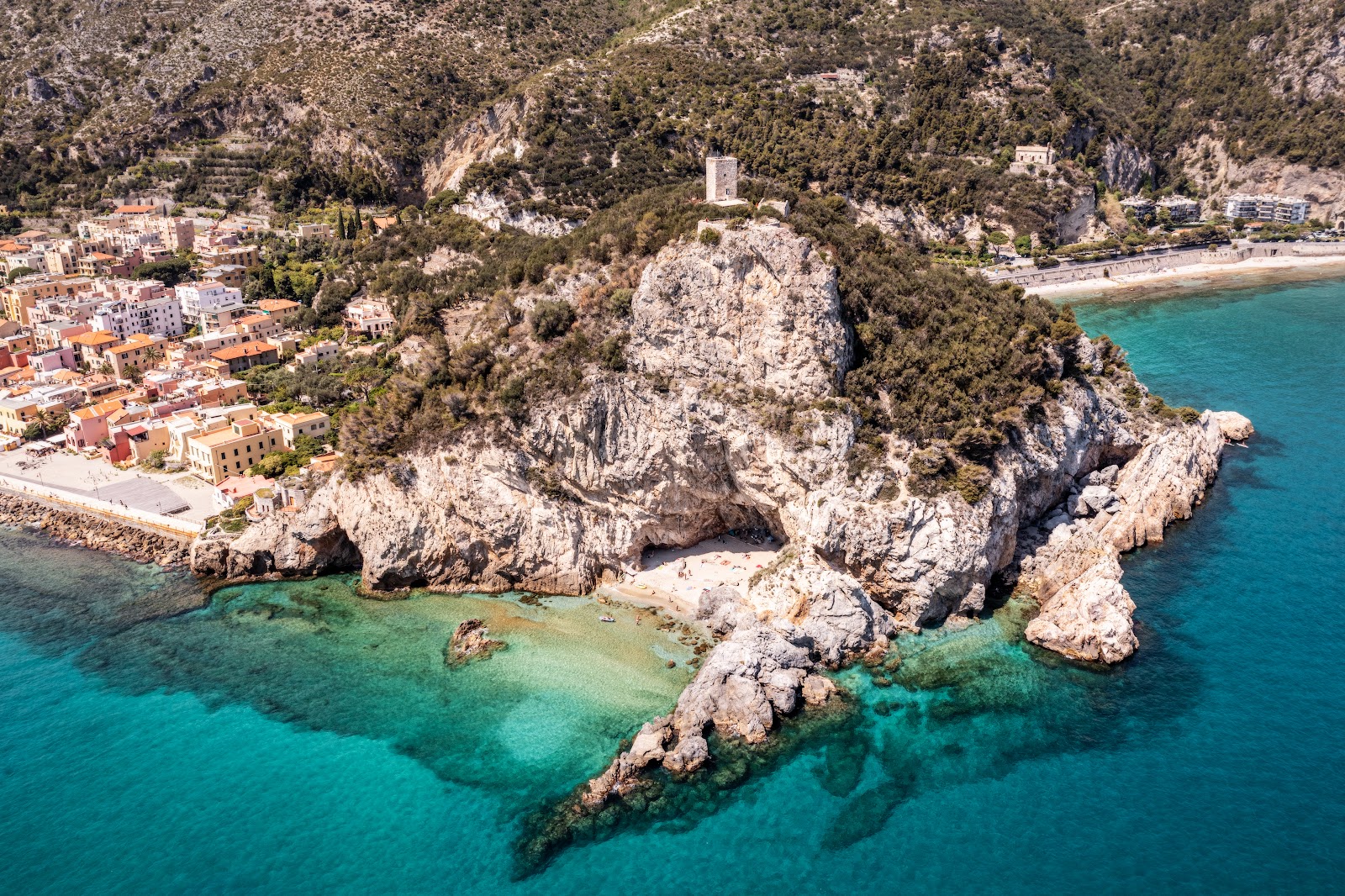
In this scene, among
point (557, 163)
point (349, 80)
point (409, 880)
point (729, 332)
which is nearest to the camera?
point (409, 880)

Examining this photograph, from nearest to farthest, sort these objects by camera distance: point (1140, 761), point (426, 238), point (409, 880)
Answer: point (409, 880) < point (1140, 761) < point (426, 238)

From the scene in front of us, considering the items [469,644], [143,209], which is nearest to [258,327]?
[143,209]

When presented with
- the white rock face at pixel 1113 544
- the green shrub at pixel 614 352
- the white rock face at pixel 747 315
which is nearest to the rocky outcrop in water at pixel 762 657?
the white rock face at pixel 1113 544

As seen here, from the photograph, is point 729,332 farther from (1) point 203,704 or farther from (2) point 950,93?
(2) point 950,93

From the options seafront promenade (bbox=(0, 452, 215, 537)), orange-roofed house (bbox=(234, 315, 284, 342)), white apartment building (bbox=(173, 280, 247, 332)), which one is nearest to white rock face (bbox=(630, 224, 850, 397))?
seafront promenade (bbox=(0, 452, 215, 537))

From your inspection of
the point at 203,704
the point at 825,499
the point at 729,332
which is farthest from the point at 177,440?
the point at 825,499

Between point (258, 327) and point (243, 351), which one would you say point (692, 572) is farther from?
point (258, 327)

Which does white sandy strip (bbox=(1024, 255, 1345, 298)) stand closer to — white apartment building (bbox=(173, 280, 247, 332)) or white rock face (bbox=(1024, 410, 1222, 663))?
white rock face (bbox=(1024, 410, 1222, 663))
